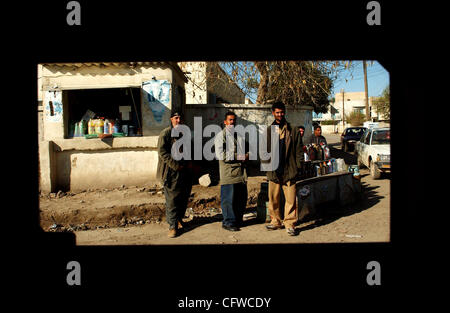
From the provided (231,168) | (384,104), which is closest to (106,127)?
(231,168)

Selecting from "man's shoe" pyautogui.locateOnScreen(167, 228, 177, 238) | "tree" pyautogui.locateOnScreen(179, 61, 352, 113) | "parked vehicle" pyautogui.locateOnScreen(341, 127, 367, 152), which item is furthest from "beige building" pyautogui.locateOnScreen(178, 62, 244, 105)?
"parked vehicle" pyautogui.locateOnScreen(341, 127, 367, 152)

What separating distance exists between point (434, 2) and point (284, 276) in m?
2.80

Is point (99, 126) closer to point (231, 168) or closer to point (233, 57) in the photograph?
point (231, 168)

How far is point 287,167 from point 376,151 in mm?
5815

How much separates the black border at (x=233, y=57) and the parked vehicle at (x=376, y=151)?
665 centimetres

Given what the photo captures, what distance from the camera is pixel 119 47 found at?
9.96ft

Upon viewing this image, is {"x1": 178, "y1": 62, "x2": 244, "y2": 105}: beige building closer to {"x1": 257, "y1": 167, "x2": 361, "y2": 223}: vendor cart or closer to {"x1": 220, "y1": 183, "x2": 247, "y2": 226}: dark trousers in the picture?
{"x1": 257, "y1": 167, "x2": 361, "y2": 223}: vendor cart

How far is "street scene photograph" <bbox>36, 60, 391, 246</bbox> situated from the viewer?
528 centimetres

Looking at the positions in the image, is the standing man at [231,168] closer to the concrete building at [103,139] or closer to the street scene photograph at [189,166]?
the street scene photograph at [189,166]

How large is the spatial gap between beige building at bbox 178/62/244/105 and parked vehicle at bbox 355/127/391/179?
4.96 m

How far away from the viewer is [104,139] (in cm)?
797

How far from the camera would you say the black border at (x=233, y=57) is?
2.63 meters
